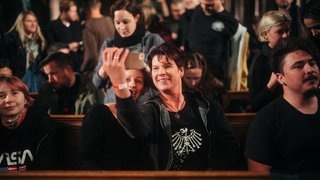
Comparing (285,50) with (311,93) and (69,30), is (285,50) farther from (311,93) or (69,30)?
(69,30)

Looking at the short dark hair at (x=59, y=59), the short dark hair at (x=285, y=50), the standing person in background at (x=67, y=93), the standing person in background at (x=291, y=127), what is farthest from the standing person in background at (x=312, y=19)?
the short dark hair at (x=59, y=59)

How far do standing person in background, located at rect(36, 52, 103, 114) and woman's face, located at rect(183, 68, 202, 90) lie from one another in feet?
2.82

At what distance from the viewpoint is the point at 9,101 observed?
4047mm

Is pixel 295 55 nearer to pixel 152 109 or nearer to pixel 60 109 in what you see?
pixel 152 109

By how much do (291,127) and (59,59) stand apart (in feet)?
7.63

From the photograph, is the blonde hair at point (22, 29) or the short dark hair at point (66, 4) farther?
the short dark hair at point (66, 4)

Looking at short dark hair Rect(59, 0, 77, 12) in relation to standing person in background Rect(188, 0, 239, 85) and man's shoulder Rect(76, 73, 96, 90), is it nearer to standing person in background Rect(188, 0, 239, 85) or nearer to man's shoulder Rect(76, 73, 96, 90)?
man's shoulder Rect(76, 73, 96, 90)

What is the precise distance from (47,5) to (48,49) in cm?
146

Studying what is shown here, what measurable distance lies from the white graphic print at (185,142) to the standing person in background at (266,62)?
0.71 meters

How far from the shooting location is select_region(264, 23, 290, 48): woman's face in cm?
430

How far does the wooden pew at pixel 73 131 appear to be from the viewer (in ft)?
14.1

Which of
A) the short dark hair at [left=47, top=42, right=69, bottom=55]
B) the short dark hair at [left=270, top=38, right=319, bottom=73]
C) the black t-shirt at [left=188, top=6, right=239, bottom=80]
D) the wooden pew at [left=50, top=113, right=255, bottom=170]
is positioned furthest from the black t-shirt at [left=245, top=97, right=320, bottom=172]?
the short dark hair at [left=47, top=42, right=69, bottom=55]

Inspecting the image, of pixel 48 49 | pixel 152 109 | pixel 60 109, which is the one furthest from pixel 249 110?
pixel 48 49

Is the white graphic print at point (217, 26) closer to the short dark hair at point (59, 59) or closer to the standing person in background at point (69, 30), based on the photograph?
the short dark hair at point (59, 59)
